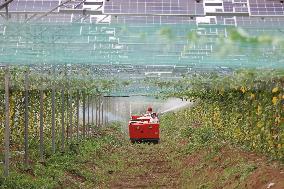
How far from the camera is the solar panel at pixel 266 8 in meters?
16.9

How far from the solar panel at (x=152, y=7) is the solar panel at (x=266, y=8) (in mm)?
1418

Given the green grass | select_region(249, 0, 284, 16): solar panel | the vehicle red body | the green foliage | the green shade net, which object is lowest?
the vehicle red body

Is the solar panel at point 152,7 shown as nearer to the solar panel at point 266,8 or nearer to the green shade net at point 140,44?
the solar panel at point 266,8

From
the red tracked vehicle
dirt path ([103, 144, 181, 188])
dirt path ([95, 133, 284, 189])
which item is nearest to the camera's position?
dirt path ([95, 133, 284, 189])

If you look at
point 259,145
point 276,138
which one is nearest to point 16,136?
point 259,145

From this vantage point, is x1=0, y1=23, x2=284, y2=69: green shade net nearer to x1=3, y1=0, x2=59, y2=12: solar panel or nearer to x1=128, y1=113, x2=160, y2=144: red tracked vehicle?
x1=3, y1=0, x2=59, y2=12: solar panel

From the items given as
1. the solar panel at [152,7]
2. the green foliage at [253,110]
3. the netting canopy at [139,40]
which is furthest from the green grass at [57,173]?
the solar panel at [152,7]

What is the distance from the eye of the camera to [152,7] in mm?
16906

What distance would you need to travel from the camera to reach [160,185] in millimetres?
15227

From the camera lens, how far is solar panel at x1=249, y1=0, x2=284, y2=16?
55.6 feet

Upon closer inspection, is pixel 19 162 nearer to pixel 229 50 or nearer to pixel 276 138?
pixel 276 138

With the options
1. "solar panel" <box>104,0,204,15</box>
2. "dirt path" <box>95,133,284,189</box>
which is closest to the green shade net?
"dirt path" <box>95,133,284,189</box>

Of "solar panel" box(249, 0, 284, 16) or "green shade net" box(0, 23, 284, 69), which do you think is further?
"solar panel" box(249, 0, 284, 16)

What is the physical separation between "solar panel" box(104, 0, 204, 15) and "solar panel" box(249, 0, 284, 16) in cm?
142
